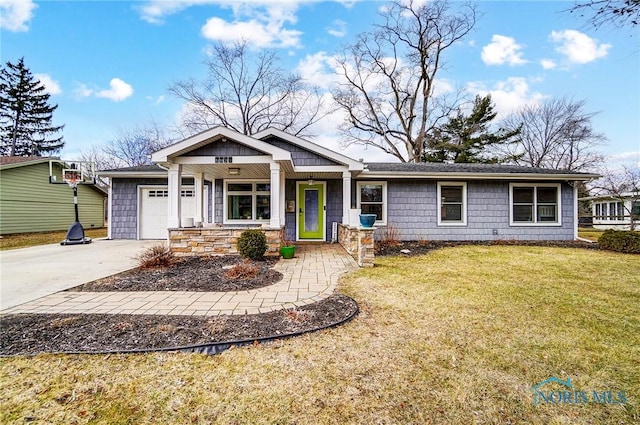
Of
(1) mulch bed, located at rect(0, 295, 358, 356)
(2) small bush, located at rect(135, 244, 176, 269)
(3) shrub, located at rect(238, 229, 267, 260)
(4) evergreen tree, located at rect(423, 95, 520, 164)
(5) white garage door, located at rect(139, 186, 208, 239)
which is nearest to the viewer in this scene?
(1) mulch bed, located at rect(0, 295, 358, 356)

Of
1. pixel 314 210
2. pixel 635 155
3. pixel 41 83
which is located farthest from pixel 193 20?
pixel 41 83

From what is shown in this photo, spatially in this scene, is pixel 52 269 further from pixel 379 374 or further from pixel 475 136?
pixel 475 136

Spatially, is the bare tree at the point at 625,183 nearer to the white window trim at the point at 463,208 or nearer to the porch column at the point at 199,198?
the white window trim at the point at 463,208

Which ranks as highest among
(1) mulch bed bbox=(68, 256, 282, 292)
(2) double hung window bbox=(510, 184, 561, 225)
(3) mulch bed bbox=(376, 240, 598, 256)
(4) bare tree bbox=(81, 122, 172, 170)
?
(4) bare tree bbox=(81, 122, 172, 170)

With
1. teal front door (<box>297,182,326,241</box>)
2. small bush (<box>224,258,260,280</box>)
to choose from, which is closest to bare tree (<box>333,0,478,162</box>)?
teal front door (<box>297,182,326,241</box>)

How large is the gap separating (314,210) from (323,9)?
762cm

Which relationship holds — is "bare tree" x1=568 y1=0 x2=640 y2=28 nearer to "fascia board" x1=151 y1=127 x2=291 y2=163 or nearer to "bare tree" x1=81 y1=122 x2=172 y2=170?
"fascia board" x1=151 y1=127 x2=291 y2=163

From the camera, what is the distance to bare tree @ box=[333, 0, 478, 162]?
57.1 feet

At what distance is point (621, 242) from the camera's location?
7.94m

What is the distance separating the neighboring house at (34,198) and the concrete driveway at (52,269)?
7636mm

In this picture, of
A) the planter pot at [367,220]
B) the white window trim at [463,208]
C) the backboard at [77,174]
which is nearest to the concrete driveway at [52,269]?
the backboard at [77,174]

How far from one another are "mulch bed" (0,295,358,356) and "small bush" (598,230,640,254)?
930 cm

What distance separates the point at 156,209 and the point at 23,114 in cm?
2585

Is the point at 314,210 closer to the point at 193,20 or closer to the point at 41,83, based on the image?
the point at 193,20
